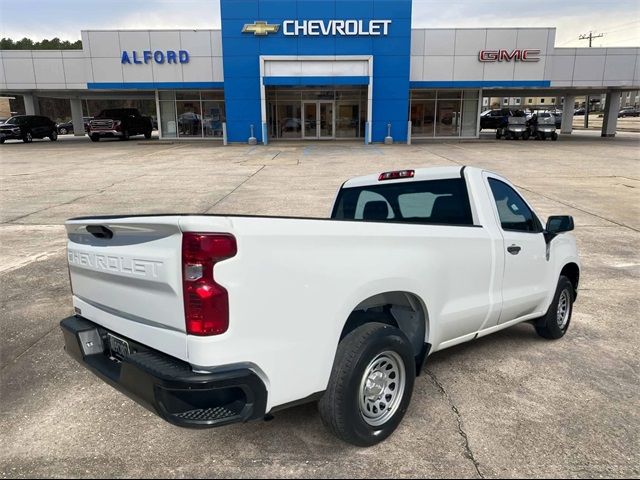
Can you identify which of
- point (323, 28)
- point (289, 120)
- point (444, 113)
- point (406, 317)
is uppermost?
point (323, 28)

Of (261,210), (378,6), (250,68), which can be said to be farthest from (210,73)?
(261,210)

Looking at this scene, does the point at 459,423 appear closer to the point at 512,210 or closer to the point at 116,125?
the point at 512,210

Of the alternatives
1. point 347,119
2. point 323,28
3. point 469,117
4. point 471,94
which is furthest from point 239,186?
point 469,117

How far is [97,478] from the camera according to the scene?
8.64ft

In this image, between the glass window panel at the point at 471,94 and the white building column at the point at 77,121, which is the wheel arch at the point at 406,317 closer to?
the glass window panel at the point at 471,94

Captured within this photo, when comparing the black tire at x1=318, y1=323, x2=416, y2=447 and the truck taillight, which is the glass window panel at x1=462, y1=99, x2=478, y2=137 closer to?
the black tire at x1=318, y1=323, x2=416, y2=447

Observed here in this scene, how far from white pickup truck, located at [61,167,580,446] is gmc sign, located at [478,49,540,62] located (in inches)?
1234

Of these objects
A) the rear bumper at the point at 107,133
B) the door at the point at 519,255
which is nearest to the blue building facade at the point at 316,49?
the rear bumper at the point at 107,133

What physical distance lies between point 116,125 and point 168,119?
141 inches

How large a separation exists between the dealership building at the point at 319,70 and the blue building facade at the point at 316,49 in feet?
0.20

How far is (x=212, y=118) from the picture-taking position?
35969mm

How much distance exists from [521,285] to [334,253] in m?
2.14

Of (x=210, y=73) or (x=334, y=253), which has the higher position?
(x=210, y=73)

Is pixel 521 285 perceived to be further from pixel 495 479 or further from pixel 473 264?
pixel 495 479
